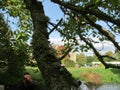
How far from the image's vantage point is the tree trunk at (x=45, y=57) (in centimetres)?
973

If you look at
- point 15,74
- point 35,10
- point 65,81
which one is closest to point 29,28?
point 15,74

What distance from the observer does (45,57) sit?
10.3 m

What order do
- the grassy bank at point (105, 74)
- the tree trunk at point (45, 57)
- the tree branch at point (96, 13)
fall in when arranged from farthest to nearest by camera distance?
1. the grassy bank at point (105, 74)
2. the tree trunk at point (45, 57)
3. the tree branch at point (96, 13)

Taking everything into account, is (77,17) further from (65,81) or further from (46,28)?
(65,81)

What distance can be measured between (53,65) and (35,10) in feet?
6.26

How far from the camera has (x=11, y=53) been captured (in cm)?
2639

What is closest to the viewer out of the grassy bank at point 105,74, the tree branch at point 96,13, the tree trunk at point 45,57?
the tree branch at point 96,13

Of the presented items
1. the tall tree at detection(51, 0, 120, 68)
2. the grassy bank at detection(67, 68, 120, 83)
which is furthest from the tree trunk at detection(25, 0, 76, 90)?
the grassy bank at detection(67, 68, 120, 83)

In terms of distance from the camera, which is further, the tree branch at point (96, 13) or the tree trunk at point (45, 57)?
the tree trunk at point (45, 57)

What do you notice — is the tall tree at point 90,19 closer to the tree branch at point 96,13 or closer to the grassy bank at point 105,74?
the tree branch at point 96,13

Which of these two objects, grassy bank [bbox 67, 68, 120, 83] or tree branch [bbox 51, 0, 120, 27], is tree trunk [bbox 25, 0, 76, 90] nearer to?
tree branch [bbox 51, 0, 120, 27]

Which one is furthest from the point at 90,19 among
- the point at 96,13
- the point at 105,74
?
the point at 105,74

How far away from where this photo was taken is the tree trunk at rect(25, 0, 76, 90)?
9734mm

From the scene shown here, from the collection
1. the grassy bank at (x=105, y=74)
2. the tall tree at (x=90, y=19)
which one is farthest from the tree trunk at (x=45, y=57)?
the grassy bank at (x=105, y=74)
